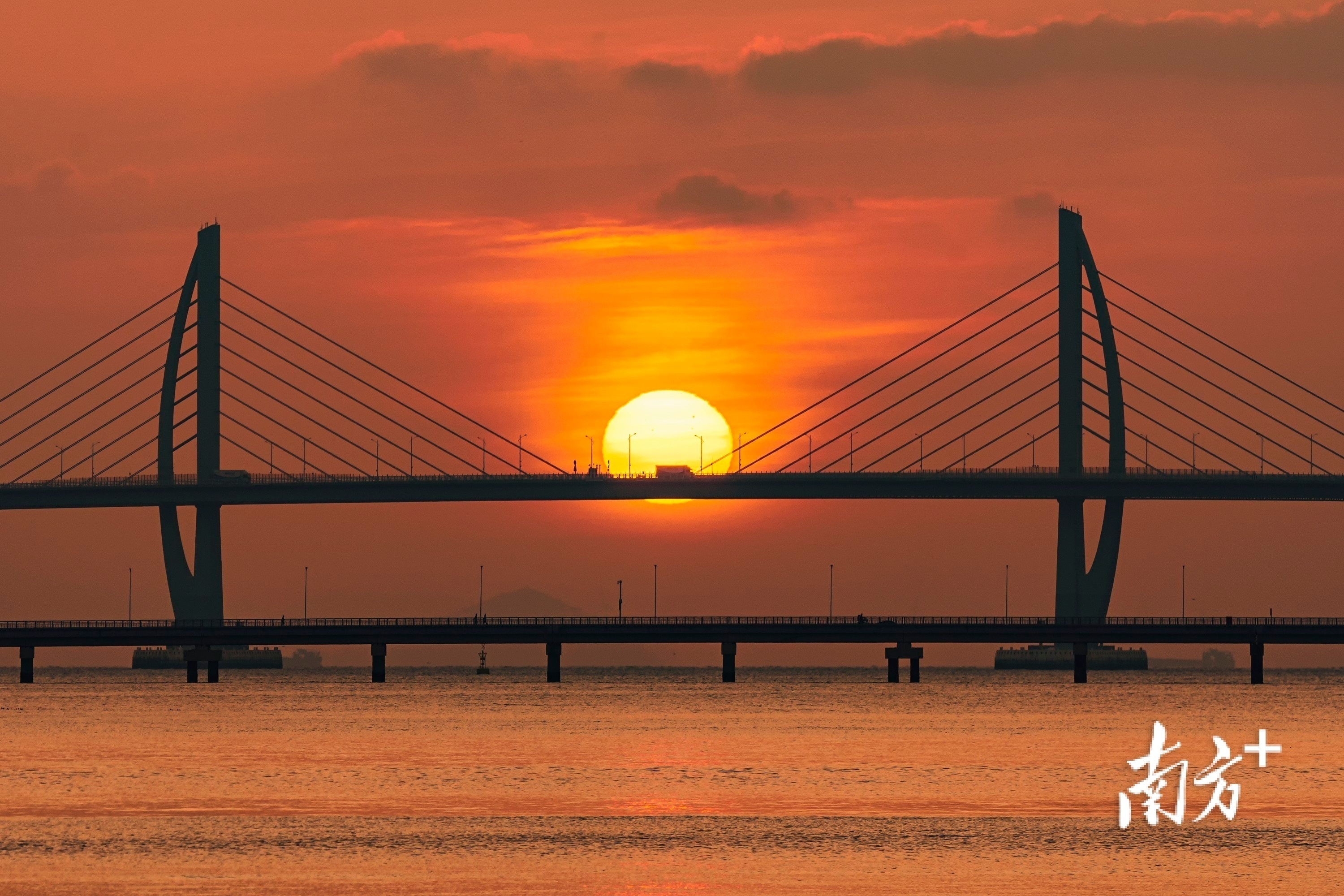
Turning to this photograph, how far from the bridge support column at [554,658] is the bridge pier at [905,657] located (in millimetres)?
22927

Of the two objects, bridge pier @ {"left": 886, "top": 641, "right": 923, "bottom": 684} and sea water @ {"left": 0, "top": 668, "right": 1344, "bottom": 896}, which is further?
bridge pier @ {"left": 886, "top": 641, "right": 923, "bottom": 684}

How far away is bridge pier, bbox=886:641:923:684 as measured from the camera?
514 feet

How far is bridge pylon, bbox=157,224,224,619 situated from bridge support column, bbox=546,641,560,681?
2214cm

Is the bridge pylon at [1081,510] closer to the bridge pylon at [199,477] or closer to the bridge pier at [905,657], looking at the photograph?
the bridge pier at [905,657]

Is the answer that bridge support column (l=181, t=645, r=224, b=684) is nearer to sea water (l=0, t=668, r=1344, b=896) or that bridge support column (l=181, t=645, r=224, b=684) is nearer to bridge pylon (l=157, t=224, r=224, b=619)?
bridge pylon (l=157, t=224, r=224, b=619)

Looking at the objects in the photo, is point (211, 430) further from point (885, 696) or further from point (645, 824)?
point (645, 824)

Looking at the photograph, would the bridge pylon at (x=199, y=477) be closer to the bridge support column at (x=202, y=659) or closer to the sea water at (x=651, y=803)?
the bridge support column at (x=202, y=659)

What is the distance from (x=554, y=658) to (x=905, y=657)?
2461 cm

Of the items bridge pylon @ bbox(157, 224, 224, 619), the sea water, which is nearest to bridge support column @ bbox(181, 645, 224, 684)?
bridge pylon @ bbox(157, 224, 224, 619)

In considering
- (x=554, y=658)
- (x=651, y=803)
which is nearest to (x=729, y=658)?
(x=554, y=658)

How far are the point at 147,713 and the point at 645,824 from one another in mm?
66769

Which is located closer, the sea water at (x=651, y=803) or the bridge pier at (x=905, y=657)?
the sea water at (x=651, y=803)

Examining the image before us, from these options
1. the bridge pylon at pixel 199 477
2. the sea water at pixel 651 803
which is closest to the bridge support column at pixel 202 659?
the bridge pylon at pixel 199 477

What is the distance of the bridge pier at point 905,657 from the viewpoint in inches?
6166
